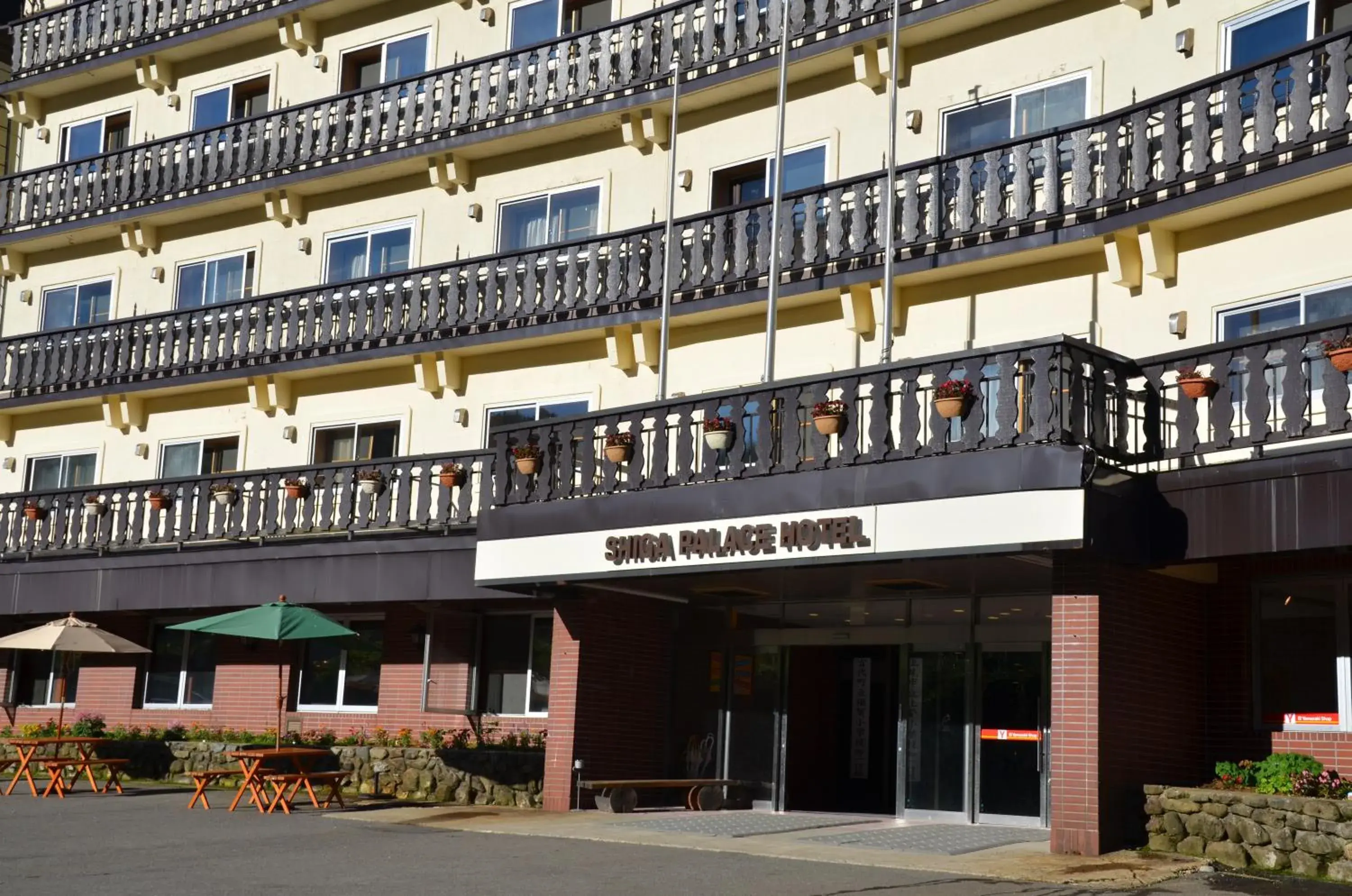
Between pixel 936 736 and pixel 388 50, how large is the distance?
54.0 ft

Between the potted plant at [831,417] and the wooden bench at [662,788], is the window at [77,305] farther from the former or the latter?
the potted plant at [831,417]

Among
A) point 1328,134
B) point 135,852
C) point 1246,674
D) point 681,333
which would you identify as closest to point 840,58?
point 681,333

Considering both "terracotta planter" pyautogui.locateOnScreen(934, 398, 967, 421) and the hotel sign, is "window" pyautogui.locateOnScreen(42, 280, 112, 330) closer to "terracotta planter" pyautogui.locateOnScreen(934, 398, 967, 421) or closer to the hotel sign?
the hotel sign

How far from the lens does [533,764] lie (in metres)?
23.2

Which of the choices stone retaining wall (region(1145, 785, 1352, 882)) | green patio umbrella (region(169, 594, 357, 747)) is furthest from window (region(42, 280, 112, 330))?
stone retaining wall (region(1145, 785, 1352, 882))

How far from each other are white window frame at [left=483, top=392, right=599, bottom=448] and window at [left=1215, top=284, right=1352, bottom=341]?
978 centimetres

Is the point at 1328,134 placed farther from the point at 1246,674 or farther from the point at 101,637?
the point at 101,637

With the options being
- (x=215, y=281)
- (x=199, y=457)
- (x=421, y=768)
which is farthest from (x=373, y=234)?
(x=421, y=768)

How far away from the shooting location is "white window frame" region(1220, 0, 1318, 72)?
19062mm

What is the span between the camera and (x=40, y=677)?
32906mm

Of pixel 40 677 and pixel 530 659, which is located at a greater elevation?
pixel 530 659

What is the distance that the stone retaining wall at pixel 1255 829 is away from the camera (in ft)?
49.6

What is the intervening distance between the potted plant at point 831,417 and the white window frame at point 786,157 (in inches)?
219

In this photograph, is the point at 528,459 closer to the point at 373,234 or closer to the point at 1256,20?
the point at 373,234
